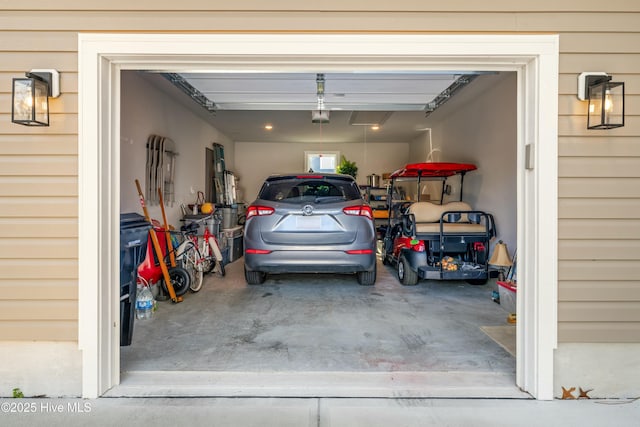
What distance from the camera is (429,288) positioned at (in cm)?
452

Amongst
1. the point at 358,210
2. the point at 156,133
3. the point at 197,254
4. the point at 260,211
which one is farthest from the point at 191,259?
the point at 358,210

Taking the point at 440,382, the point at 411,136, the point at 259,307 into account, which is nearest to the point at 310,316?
the point at 259,307

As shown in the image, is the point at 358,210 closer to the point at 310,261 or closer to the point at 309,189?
the point at 309,189

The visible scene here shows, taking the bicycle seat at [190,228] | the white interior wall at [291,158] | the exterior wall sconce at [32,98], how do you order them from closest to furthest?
1. the exterior wall sconce at [32,98]
2. the bicycle seat at [190,228]
3. the white interior wall at [291,158]

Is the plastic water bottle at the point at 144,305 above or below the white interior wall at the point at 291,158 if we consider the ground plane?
below

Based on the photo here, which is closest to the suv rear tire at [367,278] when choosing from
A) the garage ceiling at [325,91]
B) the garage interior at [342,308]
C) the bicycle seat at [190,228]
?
the garage interior at [342,308]

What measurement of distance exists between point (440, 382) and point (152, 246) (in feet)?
10.00

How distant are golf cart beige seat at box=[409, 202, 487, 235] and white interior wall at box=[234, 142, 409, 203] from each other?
5659mm

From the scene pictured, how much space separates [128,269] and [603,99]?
301cm

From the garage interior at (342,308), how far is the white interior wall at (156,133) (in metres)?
0.02

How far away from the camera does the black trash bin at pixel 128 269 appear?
238 cm

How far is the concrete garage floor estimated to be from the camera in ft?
6.92

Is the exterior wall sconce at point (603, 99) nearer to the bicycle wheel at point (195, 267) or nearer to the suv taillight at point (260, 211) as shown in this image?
the suv taillight at point (260, 211)

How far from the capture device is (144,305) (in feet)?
11.0
